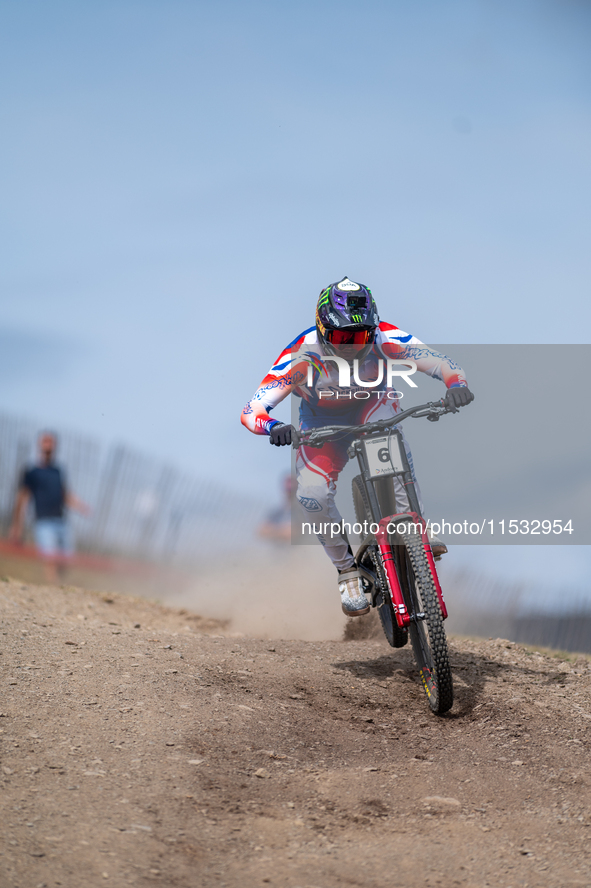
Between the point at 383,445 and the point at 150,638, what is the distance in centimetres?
317

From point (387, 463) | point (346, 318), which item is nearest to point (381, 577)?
point (387, 463)

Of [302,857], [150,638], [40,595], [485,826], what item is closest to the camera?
[302,857]

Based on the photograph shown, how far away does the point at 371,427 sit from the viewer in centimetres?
563

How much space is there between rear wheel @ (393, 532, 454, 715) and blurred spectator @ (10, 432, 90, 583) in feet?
31.5

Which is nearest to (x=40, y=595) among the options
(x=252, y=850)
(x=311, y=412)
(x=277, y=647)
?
(x=277, y=647)

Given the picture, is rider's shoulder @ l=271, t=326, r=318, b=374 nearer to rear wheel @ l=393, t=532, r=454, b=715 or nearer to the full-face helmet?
the full-face helmet

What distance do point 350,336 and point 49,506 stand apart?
9425 millimetres

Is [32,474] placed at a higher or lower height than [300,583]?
higher

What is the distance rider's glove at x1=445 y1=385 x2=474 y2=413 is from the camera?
18.4ft

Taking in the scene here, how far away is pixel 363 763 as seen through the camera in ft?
15.8

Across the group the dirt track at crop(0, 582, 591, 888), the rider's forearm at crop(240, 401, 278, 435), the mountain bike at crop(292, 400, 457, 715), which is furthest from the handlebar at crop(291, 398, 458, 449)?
the dirt track at crop(0, 582, 591, 888)

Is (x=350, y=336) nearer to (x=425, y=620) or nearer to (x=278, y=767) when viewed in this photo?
(x=425, y=620)

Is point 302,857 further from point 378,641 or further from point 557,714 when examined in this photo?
point 378,641

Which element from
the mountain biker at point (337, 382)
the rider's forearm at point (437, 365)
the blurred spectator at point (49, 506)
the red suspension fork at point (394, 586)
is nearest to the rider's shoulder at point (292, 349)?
the mountain biker at point (337, 382)
